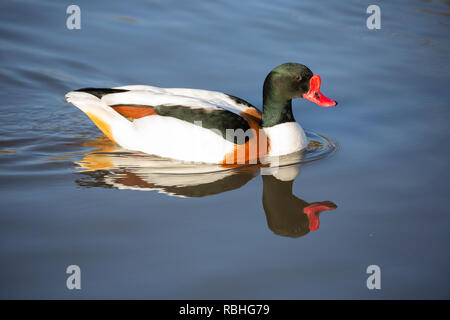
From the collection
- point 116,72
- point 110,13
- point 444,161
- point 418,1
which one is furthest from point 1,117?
point 418,1

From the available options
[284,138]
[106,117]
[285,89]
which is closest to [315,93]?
[285,89]

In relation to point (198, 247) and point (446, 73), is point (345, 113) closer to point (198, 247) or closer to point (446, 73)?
point (446, 73)

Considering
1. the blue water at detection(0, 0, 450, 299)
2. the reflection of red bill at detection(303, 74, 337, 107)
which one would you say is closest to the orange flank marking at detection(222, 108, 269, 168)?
the blue water at detection(0, 0, 450, 299)

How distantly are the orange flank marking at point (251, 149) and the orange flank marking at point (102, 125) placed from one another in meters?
1.45

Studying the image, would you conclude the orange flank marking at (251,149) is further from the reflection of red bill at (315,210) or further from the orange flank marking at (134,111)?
the reflection of red bill at (315,210)

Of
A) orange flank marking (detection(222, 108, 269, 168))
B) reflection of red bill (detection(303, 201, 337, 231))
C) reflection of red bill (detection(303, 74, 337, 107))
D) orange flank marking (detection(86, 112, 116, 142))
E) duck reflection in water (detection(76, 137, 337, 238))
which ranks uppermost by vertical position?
reflection of red bill (detection(303, 74, 337, 107))

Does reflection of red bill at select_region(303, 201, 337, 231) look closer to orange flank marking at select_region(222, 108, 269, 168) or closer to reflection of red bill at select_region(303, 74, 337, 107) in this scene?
orange flank marking at select_region(222, 108, 269, 168)

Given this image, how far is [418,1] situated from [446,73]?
278 cm

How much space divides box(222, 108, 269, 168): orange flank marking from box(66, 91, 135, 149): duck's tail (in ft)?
3.85

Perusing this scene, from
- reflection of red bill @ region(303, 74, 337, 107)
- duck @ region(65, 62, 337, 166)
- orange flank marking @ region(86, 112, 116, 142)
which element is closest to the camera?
duck @ region(65, 62, 337, 166)

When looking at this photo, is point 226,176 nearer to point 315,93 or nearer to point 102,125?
point 315,93

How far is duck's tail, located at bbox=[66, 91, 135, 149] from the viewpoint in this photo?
6594 millimetres

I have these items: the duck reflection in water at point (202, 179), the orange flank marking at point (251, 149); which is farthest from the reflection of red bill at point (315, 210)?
the orange flank marking at point (251, 149)

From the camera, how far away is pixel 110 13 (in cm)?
1016
